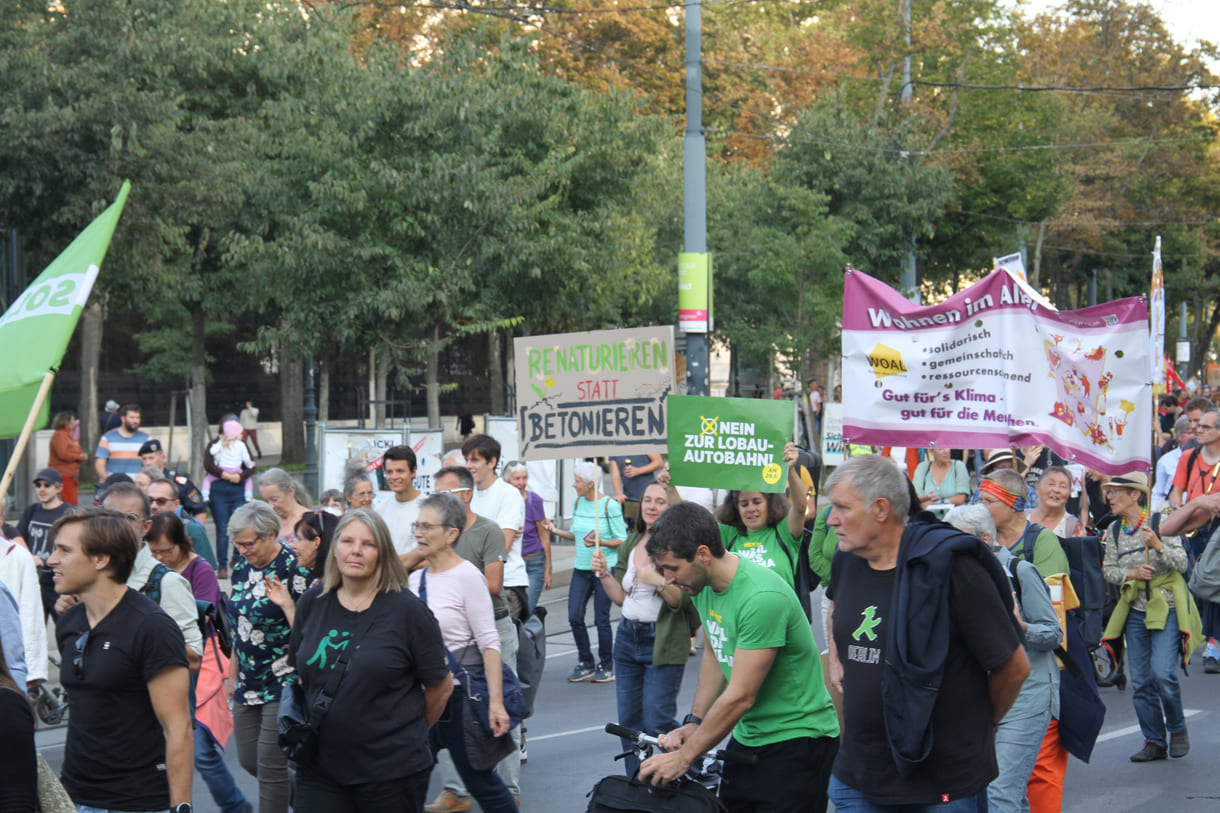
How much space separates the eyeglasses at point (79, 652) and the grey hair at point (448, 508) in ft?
6.01

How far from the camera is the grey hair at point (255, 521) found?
19.3 feet

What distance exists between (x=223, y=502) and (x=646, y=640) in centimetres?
958

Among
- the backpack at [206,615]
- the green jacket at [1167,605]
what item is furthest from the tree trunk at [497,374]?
the backpack at [206,615]

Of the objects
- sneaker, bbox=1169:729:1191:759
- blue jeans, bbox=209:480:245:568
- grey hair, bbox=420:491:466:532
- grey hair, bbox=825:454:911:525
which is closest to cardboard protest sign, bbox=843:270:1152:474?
sneaker, bbox=1169:729:1191:759

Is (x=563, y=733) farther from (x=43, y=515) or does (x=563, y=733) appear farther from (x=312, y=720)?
(x=312, y=720)

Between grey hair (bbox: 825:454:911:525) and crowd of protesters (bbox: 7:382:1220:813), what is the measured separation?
10mm

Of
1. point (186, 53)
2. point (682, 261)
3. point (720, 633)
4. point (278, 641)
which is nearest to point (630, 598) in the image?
point (278, 641)

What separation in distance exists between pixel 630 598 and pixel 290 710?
2.44 metres

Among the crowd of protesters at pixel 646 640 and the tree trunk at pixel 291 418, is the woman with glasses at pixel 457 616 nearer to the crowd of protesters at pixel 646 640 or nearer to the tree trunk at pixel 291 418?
the crowd of protesters at pixel 646 640

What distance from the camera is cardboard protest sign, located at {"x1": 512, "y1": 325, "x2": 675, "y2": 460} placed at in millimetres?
8633

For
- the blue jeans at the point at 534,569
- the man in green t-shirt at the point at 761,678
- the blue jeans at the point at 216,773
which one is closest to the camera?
the man in green t-shirt at the point at 761,678

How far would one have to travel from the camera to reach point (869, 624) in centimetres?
404

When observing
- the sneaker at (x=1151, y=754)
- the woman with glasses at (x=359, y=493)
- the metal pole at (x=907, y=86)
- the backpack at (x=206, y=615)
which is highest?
the metal pole at (x=907, y=86)

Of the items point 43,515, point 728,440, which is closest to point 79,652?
point 728,440
